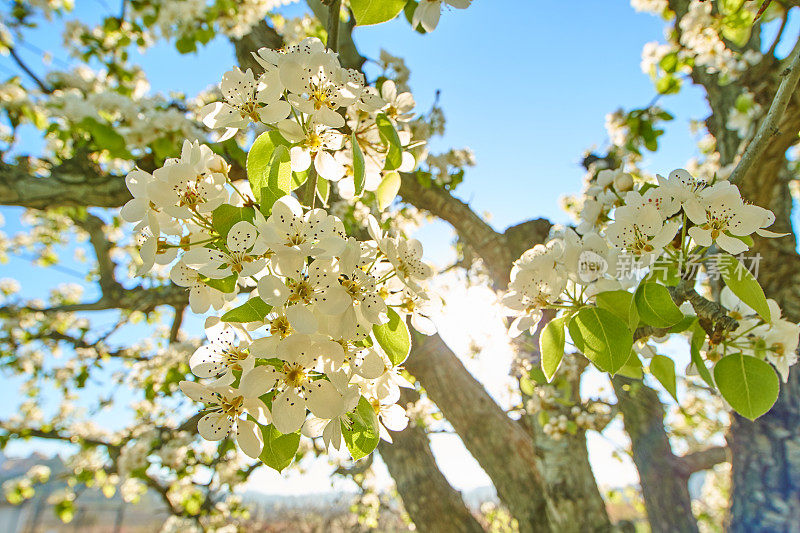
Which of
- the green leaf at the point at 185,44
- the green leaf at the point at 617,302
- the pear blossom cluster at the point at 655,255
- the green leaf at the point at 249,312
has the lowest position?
the green leaf at the point at 249,312

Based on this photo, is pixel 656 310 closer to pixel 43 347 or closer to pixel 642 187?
pixel 642 187

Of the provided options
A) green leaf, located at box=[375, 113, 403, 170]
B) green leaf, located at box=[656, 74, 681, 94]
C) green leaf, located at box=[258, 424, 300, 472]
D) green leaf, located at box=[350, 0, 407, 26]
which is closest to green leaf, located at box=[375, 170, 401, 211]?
green leaf, located at box=[375, 113, 403, 170]

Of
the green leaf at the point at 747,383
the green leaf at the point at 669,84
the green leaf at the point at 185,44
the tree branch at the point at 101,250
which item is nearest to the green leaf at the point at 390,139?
the green leaf at the point at 747,383

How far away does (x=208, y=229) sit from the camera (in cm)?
79

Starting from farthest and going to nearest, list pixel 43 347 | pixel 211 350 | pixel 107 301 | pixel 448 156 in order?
pixel 43 347 < pixel 107 301 < pixel 448 156 < pixel 211 350

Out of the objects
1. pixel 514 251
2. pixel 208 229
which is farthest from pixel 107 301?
pixel 208 229

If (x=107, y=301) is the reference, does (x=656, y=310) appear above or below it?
below

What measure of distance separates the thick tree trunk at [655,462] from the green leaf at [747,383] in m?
2.28

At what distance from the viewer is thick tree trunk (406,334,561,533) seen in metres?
2.49

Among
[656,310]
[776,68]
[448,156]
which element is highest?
[776,68]

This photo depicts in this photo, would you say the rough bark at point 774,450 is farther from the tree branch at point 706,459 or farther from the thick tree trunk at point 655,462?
the tree branch at point 706,459

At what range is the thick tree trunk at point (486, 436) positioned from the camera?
2.49 metres

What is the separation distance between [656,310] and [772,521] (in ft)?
8.90

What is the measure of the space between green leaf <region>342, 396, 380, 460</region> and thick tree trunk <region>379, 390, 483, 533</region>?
2.11 meters
